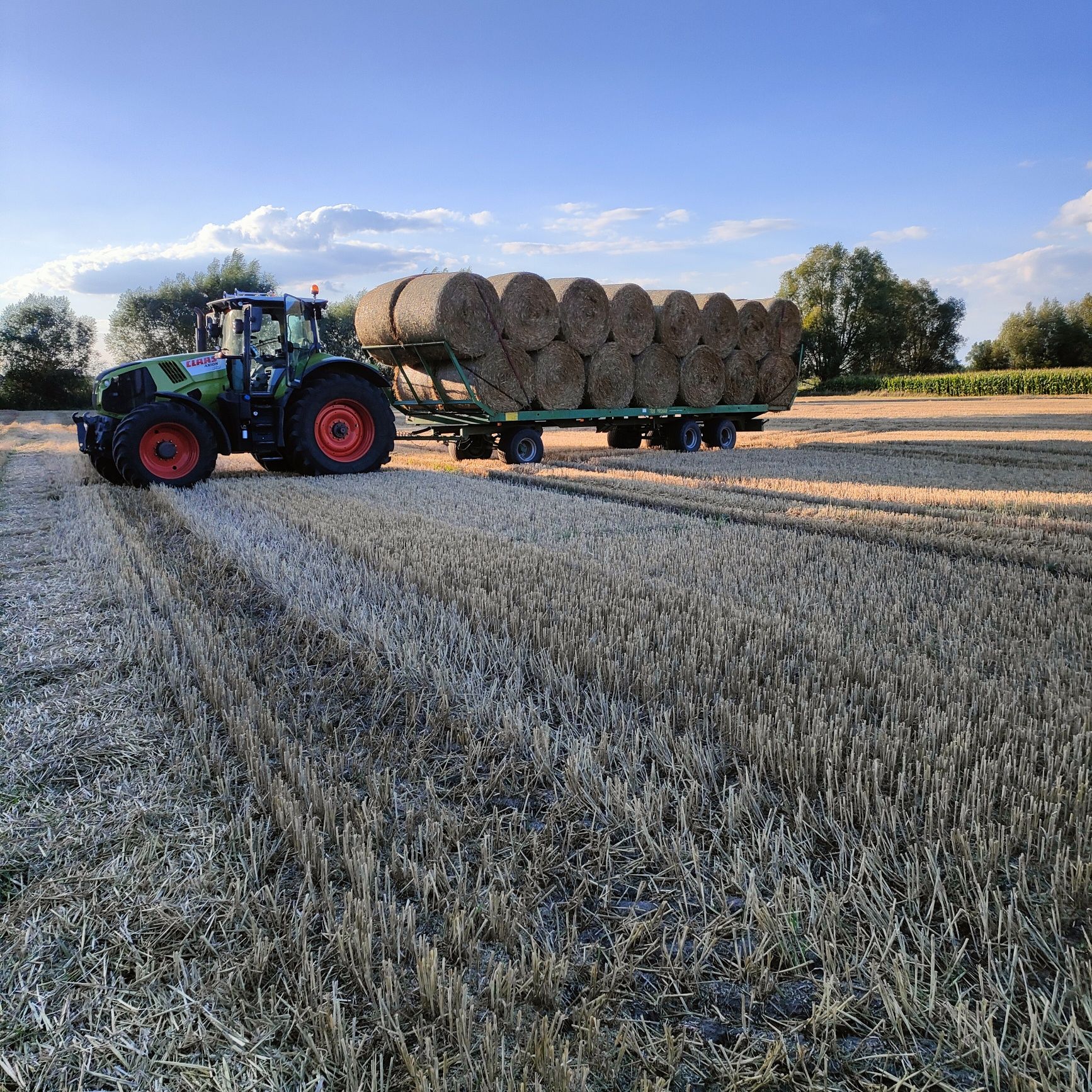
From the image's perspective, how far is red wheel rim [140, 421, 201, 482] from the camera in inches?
378

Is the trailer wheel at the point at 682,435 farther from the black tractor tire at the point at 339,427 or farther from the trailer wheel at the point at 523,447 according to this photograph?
the black tractor tire at the point at 339,427

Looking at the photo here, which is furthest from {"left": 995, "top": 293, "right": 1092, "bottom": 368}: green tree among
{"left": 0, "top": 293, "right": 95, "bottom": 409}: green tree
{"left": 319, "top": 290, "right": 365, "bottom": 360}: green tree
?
{"left": 0, "top": 293, "right": 95, "bottom": 409}: green tree

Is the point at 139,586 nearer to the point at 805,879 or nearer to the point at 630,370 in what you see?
the point at 805,879

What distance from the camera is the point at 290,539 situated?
6.55 metres

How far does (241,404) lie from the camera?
32.9ft

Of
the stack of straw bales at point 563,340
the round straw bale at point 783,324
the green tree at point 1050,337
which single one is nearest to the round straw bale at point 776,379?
the round straw bale at point 783,324

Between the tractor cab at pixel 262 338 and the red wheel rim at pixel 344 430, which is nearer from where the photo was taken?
the tractor cab at pixel 262 338

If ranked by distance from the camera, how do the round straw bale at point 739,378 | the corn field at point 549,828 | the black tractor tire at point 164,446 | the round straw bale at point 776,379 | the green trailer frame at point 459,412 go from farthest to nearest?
the round straw bale at point 776,379 < the round straw bale at point 739,378 < the green trailer frame at point 459,412 < the black tractor tire at point 164,446 < the corn field at point 549,828

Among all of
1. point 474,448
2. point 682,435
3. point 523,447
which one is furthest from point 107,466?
point 682,435

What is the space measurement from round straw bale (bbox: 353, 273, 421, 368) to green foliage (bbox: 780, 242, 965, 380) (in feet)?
163

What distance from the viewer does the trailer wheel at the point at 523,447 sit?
41.2ft

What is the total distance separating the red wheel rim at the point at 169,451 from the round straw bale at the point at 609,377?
574cm

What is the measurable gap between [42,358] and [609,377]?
38.5 metres

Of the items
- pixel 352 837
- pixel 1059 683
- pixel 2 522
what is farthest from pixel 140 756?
pixel 2 522
